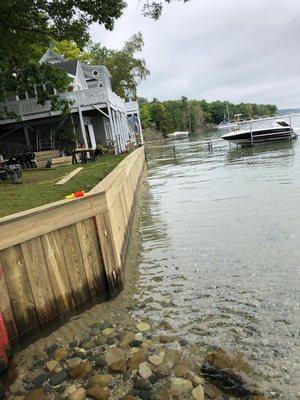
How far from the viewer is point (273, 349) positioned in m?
4.15

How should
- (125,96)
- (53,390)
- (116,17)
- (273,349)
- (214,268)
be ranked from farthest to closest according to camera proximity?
(125,96), (116,17), (214,268), (273,349), (53,390)

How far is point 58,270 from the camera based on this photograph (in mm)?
5094

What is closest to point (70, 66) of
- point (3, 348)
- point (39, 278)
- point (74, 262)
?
point (74, 262)

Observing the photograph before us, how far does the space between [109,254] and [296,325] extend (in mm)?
2676

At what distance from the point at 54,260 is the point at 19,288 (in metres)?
0.58

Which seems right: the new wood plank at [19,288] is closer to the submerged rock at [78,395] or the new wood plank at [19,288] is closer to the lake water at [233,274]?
the submerged rock at [78,395]

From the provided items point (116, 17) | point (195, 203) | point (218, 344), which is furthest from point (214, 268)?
point (116, 17)

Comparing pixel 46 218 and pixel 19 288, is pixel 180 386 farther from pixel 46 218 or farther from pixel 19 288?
pixel 46 218

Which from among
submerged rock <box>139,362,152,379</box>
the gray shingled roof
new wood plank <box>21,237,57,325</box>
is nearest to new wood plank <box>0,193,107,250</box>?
new wood plank <box>21,237,57,325</box>

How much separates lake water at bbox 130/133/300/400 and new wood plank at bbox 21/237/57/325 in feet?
3.94

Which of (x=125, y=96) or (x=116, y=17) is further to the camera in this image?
(x=125, y=96)

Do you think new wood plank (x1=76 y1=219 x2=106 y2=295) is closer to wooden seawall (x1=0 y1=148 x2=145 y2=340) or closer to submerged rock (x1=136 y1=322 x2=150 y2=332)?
wooden seawall (x1=0 y1=148 x2=145 y2=340)

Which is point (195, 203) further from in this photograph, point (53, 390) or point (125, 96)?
point (125, 96)

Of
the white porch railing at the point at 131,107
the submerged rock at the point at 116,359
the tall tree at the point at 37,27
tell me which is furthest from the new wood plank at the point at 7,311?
the white porch railing at the point at 131,107
